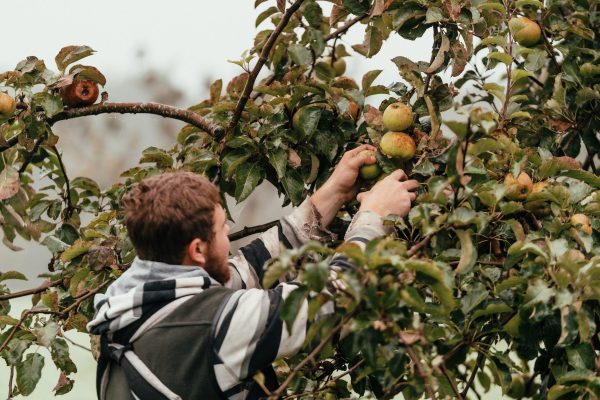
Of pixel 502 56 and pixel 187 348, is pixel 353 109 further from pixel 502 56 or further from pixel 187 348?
pixel 187 348

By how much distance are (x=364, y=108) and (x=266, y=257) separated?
15.0 inches

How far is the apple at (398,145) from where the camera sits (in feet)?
6.23

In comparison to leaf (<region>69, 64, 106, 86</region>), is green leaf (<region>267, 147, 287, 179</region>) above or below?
below

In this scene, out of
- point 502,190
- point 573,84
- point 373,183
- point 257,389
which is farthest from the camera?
point 573,84

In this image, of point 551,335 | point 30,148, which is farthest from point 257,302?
point 30,148

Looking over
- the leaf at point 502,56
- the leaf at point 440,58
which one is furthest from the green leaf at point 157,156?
the leaf at point 502,56

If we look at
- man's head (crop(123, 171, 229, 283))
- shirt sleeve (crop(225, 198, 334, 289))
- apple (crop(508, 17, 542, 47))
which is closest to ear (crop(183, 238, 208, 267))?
man's head (crop(123, 171, 229, 283))

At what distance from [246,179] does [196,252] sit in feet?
1.06

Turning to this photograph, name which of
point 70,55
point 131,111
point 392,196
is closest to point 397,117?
point 392,196

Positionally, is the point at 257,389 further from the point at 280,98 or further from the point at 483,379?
the point at 483,379

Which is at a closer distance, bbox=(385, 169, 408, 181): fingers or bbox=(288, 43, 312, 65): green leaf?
bbox=(385, 169, 408, 181): fingers

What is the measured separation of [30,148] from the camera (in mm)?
2305

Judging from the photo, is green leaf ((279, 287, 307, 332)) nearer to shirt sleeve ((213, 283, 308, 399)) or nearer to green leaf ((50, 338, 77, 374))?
shirt sleeve ((213, 283, 308, 399))

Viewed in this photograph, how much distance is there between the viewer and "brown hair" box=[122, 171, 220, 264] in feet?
5.76
